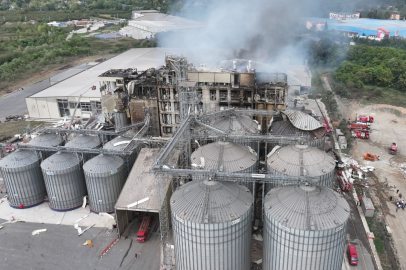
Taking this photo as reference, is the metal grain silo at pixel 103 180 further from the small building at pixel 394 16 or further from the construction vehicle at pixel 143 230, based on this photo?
the small building at pixel 394 16

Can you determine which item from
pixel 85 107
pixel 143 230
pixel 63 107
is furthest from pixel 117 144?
pixel 63 107

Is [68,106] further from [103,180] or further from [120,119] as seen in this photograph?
[103,180]

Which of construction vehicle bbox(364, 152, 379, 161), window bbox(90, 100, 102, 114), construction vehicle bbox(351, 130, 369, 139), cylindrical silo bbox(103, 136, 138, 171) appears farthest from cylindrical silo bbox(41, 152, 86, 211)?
construction vehicle bbox(351, 130, 369, 139)

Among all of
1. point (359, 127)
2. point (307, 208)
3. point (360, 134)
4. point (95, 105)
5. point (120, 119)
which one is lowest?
point (360, 134)

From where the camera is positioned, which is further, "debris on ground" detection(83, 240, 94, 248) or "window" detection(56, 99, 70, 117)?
"window" detection(56, 99, 70, 117)

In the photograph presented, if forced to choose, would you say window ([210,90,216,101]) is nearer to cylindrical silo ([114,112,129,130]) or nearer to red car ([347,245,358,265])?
cylindrical silo ([114,112,129,130])

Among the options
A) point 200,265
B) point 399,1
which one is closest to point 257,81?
point 200,265

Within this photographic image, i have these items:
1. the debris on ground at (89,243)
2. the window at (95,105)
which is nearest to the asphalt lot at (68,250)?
the debris on ground at (89,243)
